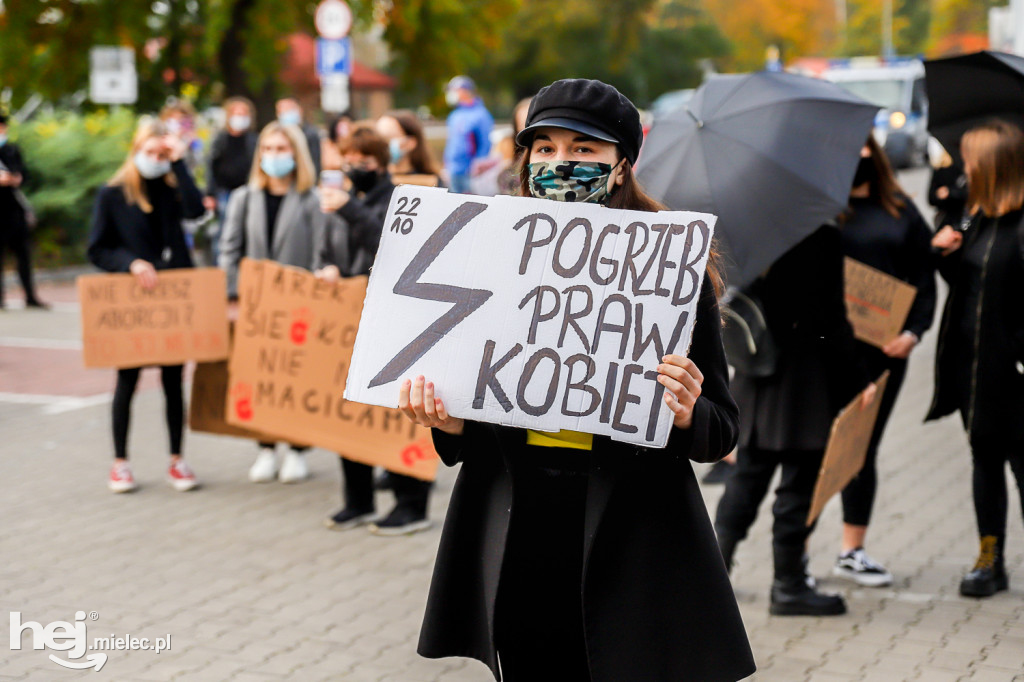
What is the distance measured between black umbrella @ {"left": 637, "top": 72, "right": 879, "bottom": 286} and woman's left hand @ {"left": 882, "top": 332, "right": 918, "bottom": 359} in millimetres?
1035

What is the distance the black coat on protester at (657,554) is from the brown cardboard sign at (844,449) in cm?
190

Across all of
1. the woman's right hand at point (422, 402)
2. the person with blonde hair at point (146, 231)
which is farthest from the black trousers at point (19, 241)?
the woman's right hand at point (422, 402)

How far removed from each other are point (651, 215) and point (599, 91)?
11.3 inches

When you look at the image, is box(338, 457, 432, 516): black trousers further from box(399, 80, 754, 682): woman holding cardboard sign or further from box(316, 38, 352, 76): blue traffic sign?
box(316, 38, 352, 76): blue traffic sign

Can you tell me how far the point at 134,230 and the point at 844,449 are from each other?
13.6 ft

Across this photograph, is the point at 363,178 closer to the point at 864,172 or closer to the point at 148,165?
the point at 148,165

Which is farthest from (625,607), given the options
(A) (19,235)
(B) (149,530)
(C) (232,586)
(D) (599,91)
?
(A) (19,235)

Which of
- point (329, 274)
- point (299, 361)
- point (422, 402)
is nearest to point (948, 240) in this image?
point (329, 274)

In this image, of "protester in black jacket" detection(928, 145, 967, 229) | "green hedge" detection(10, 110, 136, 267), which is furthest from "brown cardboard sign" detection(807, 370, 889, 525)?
"green hedge" detection(10, 110, 136, 267)

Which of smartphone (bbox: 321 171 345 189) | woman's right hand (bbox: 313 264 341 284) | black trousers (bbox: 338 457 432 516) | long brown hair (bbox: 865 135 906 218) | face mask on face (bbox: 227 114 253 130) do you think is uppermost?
face mask on face (bbox: 227 114 253 130)

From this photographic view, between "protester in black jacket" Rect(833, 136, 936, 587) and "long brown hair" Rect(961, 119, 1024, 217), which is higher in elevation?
"long brown hair" Rect(961, 119, 1024, 217)

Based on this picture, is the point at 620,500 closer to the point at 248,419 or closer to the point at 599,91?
the point at 599,91

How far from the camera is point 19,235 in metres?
14.0

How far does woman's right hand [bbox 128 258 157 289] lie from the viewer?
6.92m
